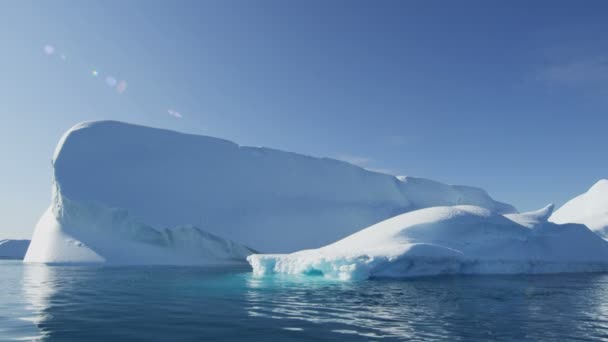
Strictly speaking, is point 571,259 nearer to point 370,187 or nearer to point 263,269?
point 263,269

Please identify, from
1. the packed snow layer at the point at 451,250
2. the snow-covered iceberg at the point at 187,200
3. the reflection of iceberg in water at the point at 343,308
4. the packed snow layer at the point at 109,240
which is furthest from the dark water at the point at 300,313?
the snow-covered iceberg at the point at 187,200

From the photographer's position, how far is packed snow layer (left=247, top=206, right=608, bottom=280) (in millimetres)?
16516

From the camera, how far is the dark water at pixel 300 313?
6742 mm

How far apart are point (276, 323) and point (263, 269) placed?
494 inches

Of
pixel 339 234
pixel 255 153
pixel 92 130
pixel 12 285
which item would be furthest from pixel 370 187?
pixel 12 285

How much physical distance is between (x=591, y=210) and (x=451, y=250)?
30.9m

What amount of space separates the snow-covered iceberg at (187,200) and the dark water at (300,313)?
18565 mm

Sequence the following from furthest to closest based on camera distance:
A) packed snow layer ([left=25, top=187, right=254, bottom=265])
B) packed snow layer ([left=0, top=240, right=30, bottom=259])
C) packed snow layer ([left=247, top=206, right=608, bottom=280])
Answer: packed snow layer ([left=0, top=240, right=30, bottom=259]), packed snow layer ([left=25, top=187, right=254, bottom=265]), packed snow layer ([left=247, top=206, right=608, bottom=280])

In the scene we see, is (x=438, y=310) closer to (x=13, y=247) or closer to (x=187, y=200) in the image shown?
(x=187, y=200)

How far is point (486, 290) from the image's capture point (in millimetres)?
12961

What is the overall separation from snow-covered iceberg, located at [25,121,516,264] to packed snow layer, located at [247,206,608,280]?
49.4 ft

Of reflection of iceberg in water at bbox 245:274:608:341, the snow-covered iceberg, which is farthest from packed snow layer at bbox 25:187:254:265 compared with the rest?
reflection of iceberg in water at bbox 245:274:608:341

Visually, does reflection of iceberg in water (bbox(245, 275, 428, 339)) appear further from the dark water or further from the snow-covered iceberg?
the snow-covered iceberg

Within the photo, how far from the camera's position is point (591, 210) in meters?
39.8
